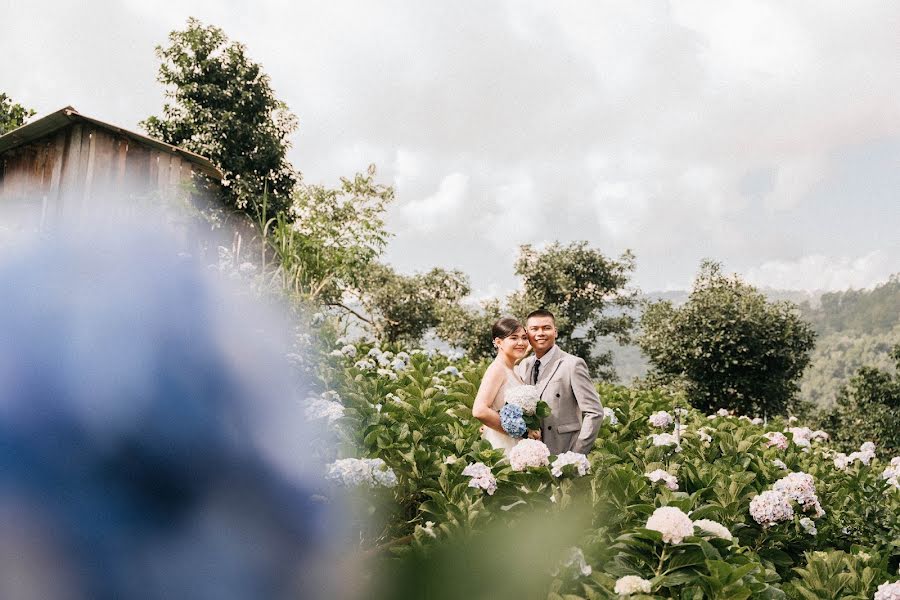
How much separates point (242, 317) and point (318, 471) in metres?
0.15

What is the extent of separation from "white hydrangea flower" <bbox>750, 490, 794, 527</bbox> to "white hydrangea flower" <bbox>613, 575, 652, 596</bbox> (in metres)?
1.83

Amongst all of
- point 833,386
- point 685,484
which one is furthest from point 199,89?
point 833,386

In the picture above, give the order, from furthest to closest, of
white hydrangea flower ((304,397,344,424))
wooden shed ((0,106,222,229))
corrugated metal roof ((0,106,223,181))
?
wooden shed ((0,106,222,229)) < corrugated metal roof ((0,106,223,181)) < white hydrangea flower ((304,397,344,424))

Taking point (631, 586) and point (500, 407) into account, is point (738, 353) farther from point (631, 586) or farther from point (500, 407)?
point (631, 586)

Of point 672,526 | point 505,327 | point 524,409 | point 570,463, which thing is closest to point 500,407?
point 505,327

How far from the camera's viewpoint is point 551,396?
14.1 feet

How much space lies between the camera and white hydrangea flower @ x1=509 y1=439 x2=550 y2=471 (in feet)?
8.23

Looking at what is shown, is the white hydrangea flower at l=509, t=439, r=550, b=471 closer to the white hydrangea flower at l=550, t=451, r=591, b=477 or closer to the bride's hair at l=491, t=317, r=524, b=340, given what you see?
the white hydrangea flower at l=550, t=451, r=591, b=477

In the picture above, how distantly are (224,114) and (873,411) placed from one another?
76.1 ft

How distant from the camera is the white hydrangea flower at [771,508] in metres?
3.47

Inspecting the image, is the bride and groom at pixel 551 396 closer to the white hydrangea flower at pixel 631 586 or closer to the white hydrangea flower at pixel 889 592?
the white hydrangea flower at pixel 889 592

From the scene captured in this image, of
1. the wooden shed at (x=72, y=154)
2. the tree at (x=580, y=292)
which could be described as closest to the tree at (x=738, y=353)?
the tree at (x=580, y=292)

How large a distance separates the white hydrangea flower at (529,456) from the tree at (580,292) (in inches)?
1208

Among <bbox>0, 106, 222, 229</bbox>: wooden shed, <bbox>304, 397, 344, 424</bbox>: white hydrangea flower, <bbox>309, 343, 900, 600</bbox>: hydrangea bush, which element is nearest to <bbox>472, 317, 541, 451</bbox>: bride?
<bbox>309, 343, 900, 600</bbox>: hydrangea bush
